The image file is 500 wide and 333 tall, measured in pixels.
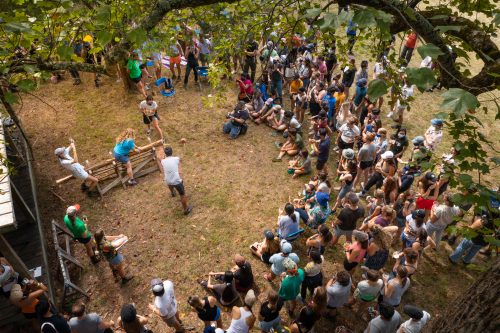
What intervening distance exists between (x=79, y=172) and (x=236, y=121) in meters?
5.39

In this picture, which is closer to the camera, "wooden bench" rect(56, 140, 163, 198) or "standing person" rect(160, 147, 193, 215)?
"standing person" rect(160, 147, 193, 215)

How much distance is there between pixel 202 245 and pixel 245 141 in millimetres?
4853

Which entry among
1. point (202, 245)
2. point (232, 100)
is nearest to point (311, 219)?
point (202, 245)

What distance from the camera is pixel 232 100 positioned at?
14.2 m

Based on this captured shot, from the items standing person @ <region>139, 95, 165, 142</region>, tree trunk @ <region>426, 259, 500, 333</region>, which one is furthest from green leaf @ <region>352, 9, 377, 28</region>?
standing person @ <region>139, 95, 165, 142</region>

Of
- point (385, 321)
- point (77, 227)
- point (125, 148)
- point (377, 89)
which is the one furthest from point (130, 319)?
point (125, 148)

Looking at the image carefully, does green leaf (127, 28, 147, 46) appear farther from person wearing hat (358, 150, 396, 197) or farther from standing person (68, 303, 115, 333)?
person wearing hat (358, 150, 396, 197)

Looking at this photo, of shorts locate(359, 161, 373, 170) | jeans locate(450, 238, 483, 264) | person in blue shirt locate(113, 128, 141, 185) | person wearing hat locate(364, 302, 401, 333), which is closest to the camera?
person wearing hat locate(364, 302, 401, 333)

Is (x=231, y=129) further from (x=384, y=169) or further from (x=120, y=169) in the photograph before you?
(x=384, y=169)

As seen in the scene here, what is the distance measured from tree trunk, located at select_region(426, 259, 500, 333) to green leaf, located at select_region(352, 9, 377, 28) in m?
1.78

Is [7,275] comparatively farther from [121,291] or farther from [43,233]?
[43,233]

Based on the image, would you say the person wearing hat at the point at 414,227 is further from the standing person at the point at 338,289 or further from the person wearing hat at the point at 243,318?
the person wearing hat at the point at 243,318

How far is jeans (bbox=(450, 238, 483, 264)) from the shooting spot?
7.50 meters

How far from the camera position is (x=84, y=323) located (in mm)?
5609
